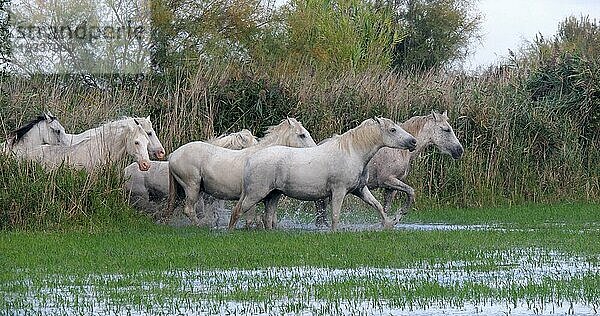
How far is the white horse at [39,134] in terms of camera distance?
60.4 feet

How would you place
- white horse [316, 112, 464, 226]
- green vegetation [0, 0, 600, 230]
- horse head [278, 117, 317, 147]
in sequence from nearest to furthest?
1. horse head [278, 117, 317, 147]
2. white horse [316, 112, 464, 226]
3. green vegetation [0, 0, 600, 230]

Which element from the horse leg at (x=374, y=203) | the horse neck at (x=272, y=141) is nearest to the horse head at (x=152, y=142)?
the horse neck at (x=272, y=141)

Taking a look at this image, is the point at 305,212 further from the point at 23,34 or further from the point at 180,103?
the point at 23,34

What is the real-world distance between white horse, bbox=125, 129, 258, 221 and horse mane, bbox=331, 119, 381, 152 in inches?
87.0

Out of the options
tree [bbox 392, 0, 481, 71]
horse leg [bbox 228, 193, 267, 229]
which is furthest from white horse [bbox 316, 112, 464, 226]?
tree [bbox 392, 0, 481, 71]

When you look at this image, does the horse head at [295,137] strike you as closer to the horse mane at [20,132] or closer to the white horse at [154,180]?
the white horse at [154,180]

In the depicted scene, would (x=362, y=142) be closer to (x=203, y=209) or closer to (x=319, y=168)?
(x=319, y=168)

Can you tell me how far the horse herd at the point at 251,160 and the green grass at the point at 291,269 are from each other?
96 centimetres

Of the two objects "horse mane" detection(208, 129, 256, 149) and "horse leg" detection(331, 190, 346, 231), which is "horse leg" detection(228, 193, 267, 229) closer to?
"horse leg" detection(331, 190, 346, 231)

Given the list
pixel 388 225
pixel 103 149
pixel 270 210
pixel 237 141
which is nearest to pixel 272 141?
pixel 237 141

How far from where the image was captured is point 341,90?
2339cm

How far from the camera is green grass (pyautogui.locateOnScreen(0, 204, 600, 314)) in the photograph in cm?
952

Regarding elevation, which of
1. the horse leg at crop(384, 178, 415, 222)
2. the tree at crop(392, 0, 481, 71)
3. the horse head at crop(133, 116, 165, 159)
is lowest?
the horse leg at crop(384, 178, 415, 222)

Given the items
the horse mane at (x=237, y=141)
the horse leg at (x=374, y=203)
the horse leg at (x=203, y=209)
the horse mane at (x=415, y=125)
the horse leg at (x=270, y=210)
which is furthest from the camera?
the horse mane at (x=415, y=125)
